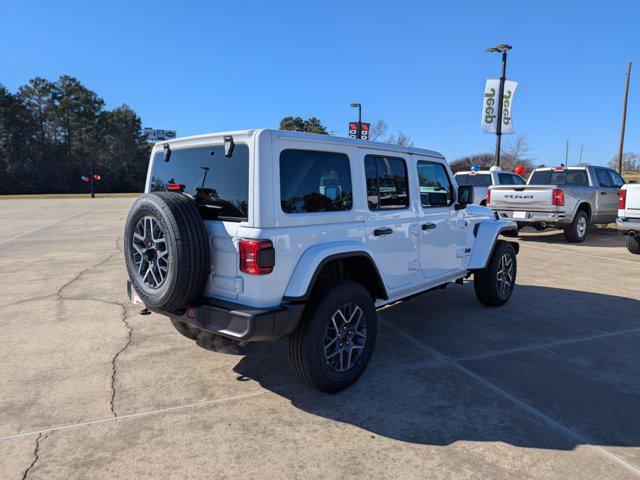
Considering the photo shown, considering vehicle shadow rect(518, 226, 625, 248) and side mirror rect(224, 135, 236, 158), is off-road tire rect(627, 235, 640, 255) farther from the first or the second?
side mirror rect(224, 135, 236, 158)

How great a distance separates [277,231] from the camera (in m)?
2.97

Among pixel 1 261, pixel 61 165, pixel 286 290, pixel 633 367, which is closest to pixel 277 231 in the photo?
pixel 286 290

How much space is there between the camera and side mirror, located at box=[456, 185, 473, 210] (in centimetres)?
480

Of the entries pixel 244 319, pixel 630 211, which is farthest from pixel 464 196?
pixel 630 211

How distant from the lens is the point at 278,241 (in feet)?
9.74

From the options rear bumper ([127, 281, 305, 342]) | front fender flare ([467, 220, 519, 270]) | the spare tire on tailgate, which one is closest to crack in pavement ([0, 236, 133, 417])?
the spare tire on tailgate

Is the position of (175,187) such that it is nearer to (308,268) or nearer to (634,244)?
(308,268)

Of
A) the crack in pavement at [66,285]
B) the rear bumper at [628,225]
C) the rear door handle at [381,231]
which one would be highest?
the rear door handle at [381,231]

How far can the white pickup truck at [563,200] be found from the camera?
36.6ft

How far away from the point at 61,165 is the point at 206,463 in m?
77.0

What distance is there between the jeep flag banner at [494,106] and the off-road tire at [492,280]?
1293cm

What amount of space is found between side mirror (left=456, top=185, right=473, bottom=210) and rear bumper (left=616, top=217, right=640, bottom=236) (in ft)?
22.1

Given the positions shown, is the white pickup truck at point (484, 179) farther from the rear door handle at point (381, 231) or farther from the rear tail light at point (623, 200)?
the rear door handle at point (381, 231)

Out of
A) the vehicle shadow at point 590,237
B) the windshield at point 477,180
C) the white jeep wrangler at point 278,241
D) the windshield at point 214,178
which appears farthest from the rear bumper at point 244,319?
the windshield at point 477,180
